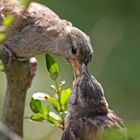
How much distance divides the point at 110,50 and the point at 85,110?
375 cm

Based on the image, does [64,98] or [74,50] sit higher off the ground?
[64,98]

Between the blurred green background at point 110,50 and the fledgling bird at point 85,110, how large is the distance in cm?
289

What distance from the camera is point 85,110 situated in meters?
2.49

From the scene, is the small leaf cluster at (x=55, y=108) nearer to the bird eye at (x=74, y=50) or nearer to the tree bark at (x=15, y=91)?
Result: the tree bark at (x=15, y=91)

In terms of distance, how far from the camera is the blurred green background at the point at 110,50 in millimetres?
5719

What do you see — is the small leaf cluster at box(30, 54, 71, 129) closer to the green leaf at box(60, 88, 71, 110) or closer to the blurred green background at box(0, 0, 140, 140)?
the green leaf at box(60, 88, 71, 110)

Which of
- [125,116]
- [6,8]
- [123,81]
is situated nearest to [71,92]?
[6,8]

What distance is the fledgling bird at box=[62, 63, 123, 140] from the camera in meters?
2.35

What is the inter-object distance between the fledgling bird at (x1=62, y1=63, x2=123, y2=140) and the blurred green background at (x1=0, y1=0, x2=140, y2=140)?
9.49 feet

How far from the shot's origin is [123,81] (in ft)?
20.1

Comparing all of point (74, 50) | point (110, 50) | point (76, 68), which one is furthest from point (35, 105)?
point (110, 50)

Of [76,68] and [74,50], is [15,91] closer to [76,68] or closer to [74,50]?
[76,68]

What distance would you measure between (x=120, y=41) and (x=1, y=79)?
1.49m

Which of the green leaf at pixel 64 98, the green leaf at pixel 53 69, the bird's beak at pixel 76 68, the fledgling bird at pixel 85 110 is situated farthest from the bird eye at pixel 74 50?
the green leaf at pixel 64 98
